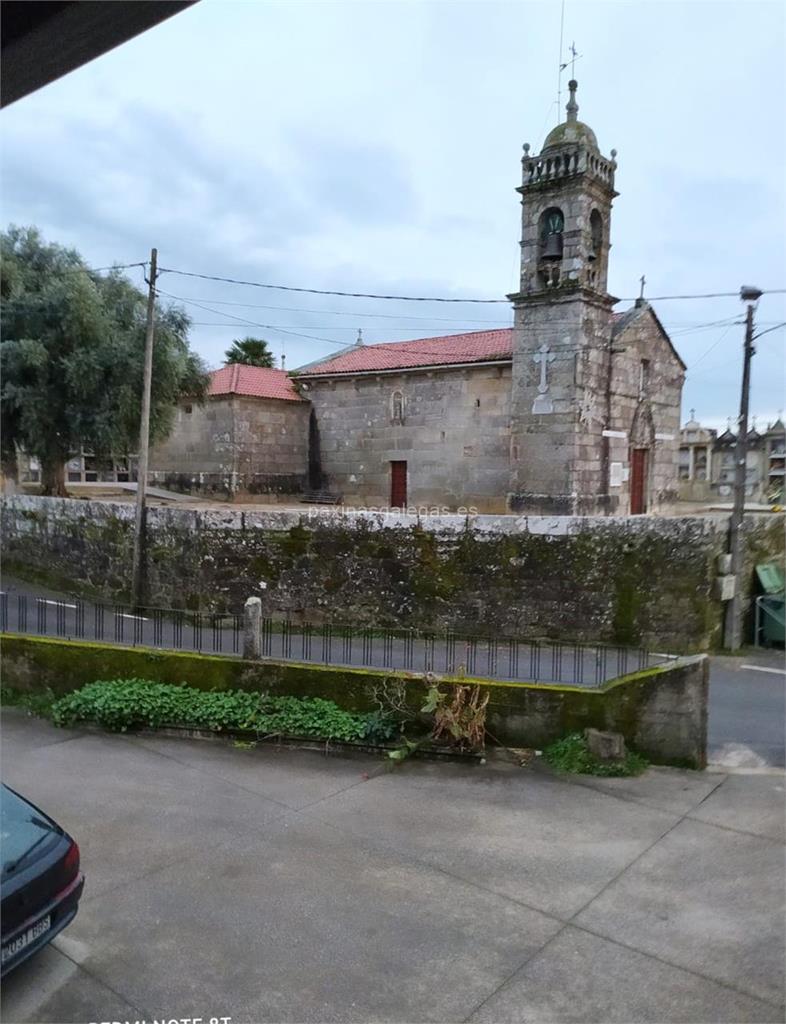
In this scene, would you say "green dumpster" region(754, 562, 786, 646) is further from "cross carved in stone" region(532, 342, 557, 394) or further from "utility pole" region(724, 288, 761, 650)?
"cross carved in stone" region(532, 342, 557, 394)

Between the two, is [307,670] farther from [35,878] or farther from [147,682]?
[35,878]

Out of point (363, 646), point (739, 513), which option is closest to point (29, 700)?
point (363, 646)

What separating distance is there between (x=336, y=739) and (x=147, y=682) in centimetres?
293

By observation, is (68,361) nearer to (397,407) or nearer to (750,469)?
(397,407)

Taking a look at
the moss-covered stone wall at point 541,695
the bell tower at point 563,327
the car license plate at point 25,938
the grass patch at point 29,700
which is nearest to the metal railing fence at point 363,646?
the moss-covered stone wall at point 541,695

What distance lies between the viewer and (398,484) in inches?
→ 956

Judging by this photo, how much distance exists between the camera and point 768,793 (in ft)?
24.8

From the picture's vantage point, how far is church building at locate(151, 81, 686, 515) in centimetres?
1909

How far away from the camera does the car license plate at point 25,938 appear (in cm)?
395

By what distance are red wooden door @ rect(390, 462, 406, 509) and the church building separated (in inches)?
1.8

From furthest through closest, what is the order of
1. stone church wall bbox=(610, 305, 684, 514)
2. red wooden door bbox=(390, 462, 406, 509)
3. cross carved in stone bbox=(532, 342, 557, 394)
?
red wooden door bbox=(390, 462, 406, 509), stone church wall bbox=(610, 305, 684, 514), cross carved in stone bbox=(532, 342, 557, 394)

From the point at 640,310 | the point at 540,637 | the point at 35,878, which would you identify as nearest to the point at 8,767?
the point at 35,878

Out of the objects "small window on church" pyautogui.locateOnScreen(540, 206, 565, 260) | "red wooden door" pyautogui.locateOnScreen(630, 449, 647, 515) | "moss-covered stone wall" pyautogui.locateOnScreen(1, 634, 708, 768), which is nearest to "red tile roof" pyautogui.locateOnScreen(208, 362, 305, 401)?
"small window on church" pyautogui.locateOnScreen(540, 206, 565, 260)

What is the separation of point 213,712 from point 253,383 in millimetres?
19105
